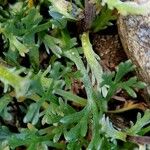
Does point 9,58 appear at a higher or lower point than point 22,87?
lower

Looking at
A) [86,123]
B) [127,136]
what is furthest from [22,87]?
[127,136]

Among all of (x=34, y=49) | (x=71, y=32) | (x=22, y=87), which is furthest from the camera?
(x=71, y=32)

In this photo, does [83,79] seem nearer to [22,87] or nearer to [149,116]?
[149,116]

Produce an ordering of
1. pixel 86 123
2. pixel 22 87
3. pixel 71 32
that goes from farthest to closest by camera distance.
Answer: pixel 71 32 → pixel 86 123 → pixel 22 87

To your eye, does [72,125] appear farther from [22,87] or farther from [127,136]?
[22,87]

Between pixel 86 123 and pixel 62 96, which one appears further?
pixel 62 96

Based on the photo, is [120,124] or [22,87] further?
[120,124]

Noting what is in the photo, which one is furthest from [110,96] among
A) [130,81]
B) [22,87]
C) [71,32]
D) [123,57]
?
[22,87]

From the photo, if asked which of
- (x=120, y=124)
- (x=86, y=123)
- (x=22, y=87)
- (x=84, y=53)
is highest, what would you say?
(x=22, y=87)

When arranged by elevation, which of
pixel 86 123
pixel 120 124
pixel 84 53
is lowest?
pixel 120 124
